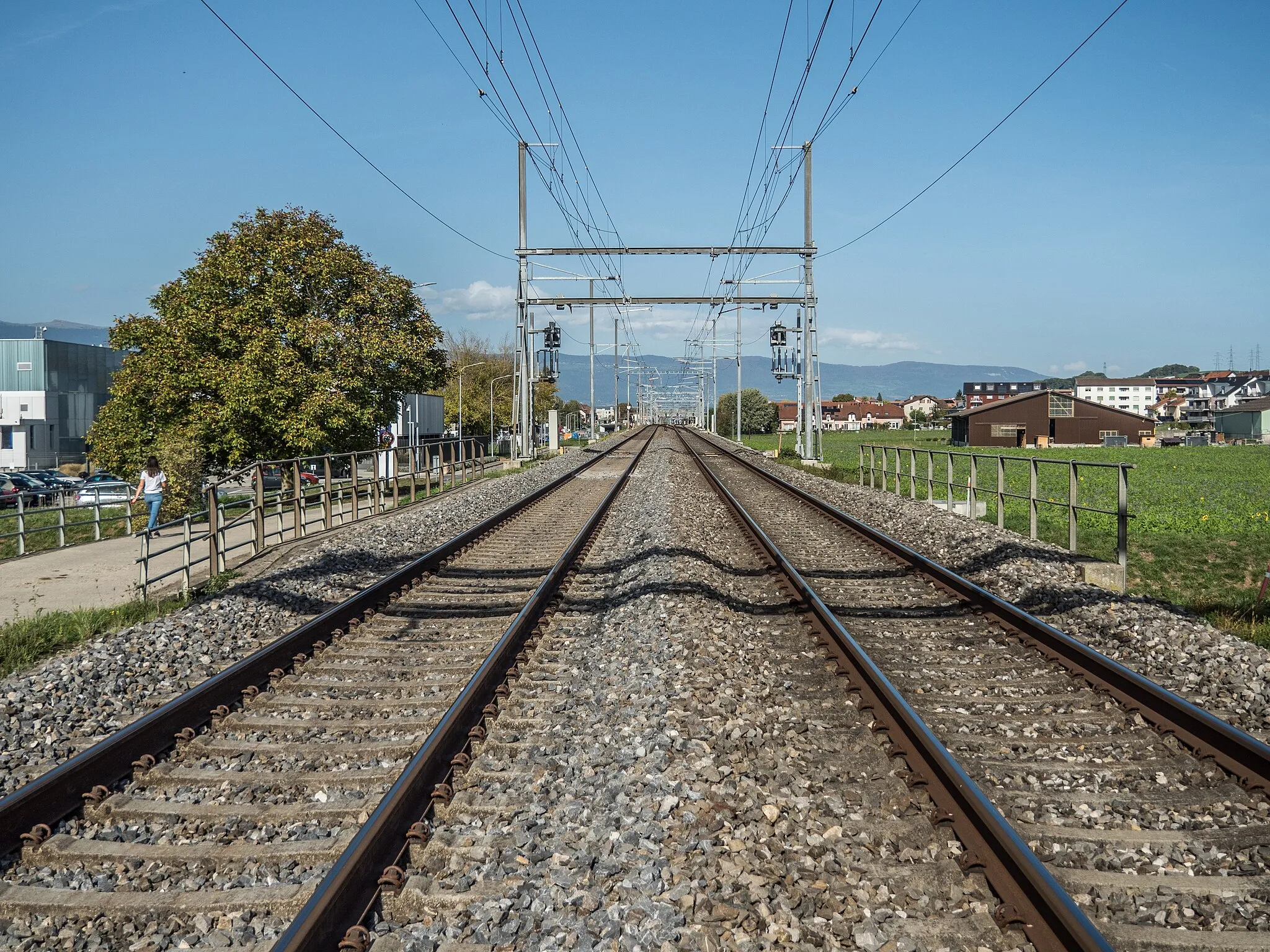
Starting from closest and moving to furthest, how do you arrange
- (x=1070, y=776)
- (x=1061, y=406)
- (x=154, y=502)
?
(x=1070, y=776), (x=154, y=502), (x=1061, y=406)

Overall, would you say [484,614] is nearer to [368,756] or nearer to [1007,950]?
[368,756]

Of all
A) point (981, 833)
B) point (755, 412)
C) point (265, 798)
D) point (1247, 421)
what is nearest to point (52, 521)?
point (265, 798)

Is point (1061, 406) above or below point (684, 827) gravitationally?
above

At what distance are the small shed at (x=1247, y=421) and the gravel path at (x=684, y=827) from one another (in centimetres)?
11418

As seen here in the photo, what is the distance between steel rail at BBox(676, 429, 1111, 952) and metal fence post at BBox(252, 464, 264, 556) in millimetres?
9935

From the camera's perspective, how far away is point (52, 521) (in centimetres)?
2966

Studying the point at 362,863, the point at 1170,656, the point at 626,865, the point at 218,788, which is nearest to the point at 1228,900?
the point at 626,865

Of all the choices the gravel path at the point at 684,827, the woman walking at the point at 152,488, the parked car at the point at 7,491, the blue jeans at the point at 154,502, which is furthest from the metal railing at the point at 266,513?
the parked car at the point at 7,491

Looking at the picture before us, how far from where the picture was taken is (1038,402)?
8888cm

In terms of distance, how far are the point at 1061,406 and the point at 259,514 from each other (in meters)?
89.4

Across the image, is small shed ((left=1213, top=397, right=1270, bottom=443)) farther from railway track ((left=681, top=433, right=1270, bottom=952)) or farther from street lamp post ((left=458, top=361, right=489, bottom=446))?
railway track ((left=681, top=433, right=1270, bottom=952))

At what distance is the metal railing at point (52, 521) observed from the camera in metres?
→ 15.9

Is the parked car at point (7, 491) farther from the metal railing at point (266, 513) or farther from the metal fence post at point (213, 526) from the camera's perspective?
the metal fence post at point (213, 526)

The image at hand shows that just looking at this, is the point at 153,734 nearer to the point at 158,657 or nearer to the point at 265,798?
the point at 265,798
